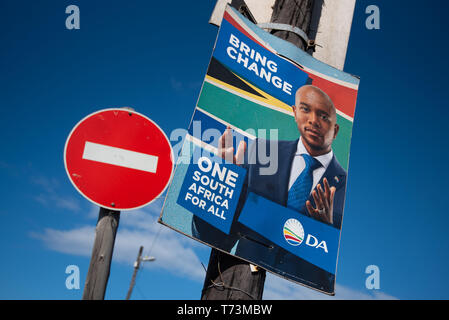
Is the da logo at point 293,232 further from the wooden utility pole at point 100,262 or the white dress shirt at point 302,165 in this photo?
the wooden utility pole at point 100,262

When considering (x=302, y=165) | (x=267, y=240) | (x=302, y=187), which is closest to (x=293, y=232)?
(x=267, y=240)

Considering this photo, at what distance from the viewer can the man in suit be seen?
2.82 meters

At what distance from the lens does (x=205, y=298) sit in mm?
2697

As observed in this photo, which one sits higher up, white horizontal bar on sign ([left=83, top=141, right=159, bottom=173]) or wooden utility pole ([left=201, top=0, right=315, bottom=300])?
white horizontal bar on sign ([left=83, top=141, right=159, bottom=173])

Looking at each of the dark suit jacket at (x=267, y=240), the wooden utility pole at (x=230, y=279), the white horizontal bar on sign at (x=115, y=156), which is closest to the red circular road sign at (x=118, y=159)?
the white horizontal bar on sign at (x=115, y=156)

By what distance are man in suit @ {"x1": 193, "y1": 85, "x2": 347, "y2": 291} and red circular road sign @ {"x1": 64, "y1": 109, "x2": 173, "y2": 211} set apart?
0.71 m

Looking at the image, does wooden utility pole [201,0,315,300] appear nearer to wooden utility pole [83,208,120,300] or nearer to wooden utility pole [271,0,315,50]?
wooden utility pole [83,208,120,300]

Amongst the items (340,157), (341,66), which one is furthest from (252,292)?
(341,66)

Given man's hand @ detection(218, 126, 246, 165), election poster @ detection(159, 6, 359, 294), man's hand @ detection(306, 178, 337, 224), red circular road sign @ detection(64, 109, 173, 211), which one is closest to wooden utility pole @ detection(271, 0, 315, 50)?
election poster @ detection(159, 6, 359, 294)

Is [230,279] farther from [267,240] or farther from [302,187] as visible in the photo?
[302,187]

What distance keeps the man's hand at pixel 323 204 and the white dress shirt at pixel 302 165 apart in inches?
2.9

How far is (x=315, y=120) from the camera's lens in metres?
3.52
